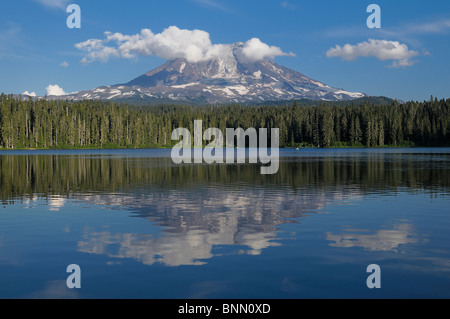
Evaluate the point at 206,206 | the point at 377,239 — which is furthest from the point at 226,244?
the point at 206,206

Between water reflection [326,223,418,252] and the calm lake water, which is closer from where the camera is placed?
the calm lake water

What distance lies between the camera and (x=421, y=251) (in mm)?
18625

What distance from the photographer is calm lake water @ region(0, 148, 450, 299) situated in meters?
14.2

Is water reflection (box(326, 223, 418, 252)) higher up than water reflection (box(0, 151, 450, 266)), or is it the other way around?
water reflection (box(0, 151, 450, 266))

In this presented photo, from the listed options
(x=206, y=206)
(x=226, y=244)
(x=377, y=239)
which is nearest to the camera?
(x=226, y=244)

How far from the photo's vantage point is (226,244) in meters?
20.0

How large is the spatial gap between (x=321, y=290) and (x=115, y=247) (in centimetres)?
964

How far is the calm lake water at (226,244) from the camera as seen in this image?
1419 centimetres

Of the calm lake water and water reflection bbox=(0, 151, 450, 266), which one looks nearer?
the calm lake water

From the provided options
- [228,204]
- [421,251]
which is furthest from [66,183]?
[421,251]

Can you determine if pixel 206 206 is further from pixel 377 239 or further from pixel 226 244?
pixel 377 239

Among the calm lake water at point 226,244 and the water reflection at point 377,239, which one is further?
the water reflection at point 377,239

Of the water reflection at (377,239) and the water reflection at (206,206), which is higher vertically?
the water reflection at (206,206)
